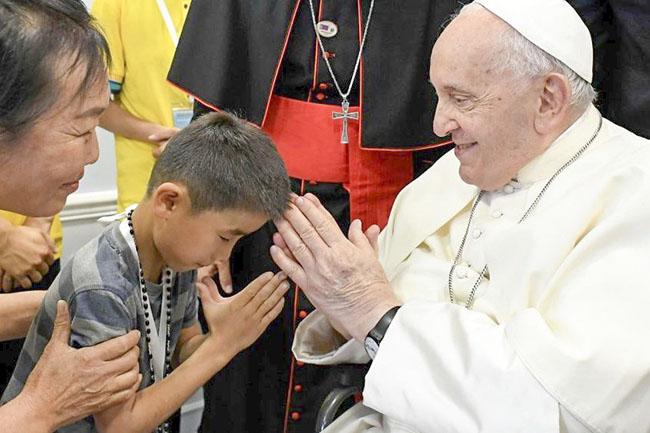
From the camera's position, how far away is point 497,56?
204cm

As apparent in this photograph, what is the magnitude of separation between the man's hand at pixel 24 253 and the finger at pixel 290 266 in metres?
0.91

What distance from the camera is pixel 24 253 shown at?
2695 mm

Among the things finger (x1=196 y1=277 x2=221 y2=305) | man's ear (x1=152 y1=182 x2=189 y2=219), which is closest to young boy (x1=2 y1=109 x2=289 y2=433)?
man's ear (x1=152 y1=182 x2=189 y2=219)

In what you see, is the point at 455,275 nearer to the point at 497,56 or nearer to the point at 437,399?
the point at 437,399

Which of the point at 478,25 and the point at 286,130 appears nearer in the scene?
the point at 478,25

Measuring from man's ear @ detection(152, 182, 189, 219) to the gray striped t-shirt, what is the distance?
0.12m

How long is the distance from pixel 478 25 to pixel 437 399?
2.96 feet

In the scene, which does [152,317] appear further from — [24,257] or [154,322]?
[24,257]

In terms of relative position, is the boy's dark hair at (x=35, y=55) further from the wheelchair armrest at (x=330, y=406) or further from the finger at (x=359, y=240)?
the wheelchair armrest at (x=330, y=406)

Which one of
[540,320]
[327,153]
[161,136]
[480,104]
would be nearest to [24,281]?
[161,136]

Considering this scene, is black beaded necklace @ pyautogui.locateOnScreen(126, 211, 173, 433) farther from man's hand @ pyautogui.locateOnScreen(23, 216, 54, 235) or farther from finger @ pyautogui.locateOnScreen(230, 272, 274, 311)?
man's hand @ pyautogui.locateOnScreen(23, 216, 54, 235)

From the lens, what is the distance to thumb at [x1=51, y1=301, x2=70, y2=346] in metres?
1.90

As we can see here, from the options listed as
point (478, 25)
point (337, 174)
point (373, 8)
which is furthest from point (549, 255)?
point (373, 8)

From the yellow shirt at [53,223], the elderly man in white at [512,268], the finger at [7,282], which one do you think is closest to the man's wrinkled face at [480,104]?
the elderly man in white at [512,268]
